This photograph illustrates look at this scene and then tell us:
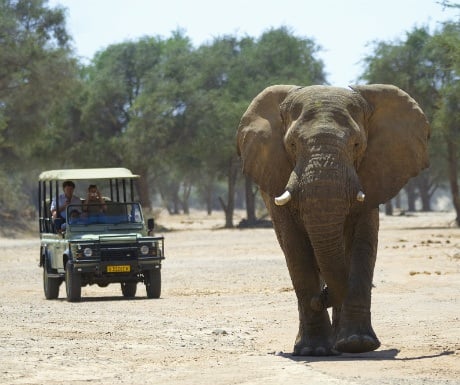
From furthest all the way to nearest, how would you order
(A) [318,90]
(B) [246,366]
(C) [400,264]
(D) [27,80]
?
(D) [27,80] → (C) [400,264] → (A) [318,90] → (B) [246,366]

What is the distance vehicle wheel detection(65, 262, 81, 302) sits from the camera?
65.3 ft

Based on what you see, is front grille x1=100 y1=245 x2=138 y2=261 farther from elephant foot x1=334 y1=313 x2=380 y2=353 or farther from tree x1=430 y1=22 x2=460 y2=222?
tree x1=430 y1=22 x2=460 y2=222

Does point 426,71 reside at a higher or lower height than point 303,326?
higher

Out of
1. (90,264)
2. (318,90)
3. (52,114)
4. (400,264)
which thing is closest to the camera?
(318,90)

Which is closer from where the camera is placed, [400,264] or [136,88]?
[400,264]

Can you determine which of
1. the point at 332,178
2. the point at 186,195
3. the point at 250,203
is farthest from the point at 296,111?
the point at 186,195

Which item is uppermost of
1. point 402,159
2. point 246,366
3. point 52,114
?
point 52,114

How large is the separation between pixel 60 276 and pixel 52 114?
41343 mm

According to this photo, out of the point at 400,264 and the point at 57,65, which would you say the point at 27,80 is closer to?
the point at 57,65

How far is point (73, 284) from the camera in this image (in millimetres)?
19906

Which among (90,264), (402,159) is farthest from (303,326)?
(90,264)

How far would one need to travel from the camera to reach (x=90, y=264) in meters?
19.8

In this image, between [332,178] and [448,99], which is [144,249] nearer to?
[332,178]

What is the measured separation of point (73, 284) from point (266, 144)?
27.6 feet
